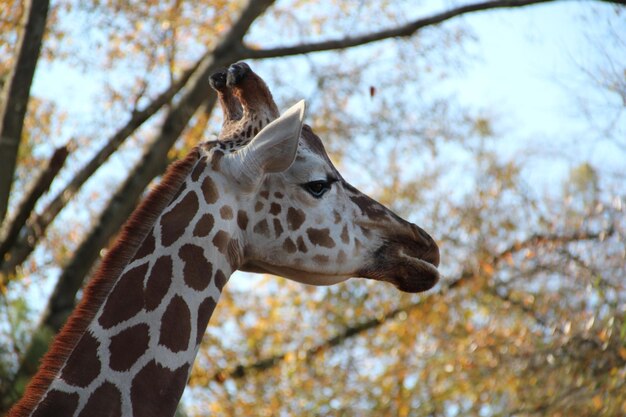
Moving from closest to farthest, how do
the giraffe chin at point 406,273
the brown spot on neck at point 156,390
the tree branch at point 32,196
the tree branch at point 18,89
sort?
the brown spot on neck at point 156,390 → the giraffe chin at point 406,273 → the tree branch at point 18,89 → the tree branch at point 32,196

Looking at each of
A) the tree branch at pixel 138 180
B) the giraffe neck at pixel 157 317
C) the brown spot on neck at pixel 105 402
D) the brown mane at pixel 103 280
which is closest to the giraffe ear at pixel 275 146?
the giraffe neck at pixel 157 317

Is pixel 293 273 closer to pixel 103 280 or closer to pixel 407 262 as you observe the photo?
pixel 407 262

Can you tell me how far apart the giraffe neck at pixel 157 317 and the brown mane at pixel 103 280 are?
2 centimetres

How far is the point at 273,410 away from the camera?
1438 cm

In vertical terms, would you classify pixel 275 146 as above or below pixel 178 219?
above

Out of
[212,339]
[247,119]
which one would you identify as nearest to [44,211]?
[212,339]

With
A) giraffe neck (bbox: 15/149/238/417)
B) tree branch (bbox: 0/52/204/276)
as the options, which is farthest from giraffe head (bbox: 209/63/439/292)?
tree branch (bbox: 0/52/204/276)

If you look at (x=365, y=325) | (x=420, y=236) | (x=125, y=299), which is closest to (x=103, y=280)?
(x=125, y=299)

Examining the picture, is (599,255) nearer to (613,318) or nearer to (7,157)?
(613,318)

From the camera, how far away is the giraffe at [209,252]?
14.4 ft

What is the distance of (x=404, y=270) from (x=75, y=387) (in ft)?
5.94

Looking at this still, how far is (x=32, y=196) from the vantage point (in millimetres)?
10133

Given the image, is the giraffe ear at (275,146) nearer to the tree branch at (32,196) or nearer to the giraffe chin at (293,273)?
the giraffe chin at (293,273)

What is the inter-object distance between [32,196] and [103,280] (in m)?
5.80
